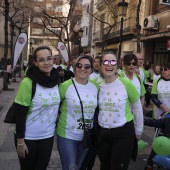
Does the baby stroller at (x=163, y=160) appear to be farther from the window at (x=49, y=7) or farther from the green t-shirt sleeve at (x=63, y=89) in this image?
the window at (x=49, y=7)

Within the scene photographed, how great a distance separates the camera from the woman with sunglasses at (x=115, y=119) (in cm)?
298

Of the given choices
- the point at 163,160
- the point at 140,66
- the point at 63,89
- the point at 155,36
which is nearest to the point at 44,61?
the point at 63,89

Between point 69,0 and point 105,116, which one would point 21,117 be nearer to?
point 105,116

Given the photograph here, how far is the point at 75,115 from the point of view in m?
3.01

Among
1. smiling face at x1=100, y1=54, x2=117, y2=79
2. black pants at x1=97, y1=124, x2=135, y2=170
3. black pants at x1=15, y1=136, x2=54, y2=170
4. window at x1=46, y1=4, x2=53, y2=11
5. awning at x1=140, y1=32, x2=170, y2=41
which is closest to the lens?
black pants at x1=15, y1=136, x2=54, y2=170

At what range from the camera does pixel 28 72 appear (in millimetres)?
2861

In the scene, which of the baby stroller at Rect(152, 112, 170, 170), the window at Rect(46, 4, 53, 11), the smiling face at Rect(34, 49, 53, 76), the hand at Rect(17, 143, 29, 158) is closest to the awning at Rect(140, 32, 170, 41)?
the window at Rect(46, 4, 53, 11)

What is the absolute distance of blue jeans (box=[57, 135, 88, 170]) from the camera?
3.05 metres

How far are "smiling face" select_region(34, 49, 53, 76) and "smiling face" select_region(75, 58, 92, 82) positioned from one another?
0.37 meters

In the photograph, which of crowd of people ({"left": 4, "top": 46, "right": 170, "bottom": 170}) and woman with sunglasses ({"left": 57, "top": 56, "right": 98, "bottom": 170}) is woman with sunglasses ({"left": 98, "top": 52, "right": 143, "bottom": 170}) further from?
woman with sunglasses ({"left": 57, "top": 56, "right": 98, "bottom": 170})

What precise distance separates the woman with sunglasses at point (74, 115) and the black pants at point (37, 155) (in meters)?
0.19

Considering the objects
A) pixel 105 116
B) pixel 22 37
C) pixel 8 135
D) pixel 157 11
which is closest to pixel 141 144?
pixel 105 116

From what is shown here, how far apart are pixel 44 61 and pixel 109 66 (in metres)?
0.76

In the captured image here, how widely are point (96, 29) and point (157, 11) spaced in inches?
623
